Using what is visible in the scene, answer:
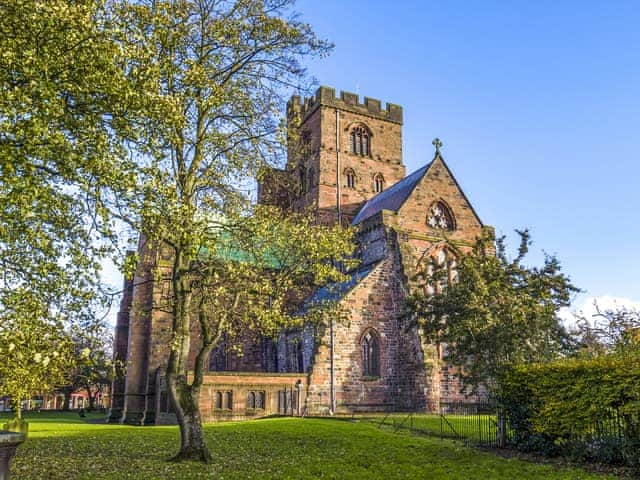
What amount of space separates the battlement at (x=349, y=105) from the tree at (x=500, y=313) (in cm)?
2944

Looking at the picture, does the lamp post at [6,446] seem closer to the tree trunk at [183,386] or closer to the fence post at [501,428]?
the tree trunk at [183,386]

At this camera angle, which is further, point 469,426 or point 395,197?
point 395,197

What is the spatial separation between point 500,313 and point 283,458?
7954 mm

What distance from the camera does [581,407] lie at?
557 inches

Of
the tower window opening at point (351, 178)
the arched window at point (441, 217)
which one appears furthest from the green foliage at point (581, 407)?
the tower window opening at point (351, 178)

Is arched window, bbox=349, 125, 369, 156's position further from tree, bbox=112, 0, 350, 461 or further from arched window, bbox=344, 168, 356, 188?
tree, bbox=112, 0, 350, 461

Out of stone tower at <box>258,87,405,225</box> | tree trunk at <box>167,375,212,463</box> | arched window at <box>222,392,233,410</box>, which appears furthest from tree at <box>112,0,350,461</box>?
stone tower at <box>258,87,405,225</box>

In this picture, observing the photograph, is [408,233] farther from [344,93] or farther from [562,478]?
[562,478]

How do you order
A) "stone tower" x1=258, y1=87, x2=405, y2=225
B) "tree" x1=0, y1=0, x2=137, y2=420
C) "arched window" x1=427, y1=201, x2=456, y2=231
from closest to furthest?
"tree" x1=0, y1=0, x2=137, y2=420 < "arched window" x1=427, y1=201, x2=456, y2=231 < "stone tower" x1=258, y1=87, x2=405, y2=225

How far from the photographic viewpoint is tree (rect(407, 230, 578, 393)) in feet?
56.5

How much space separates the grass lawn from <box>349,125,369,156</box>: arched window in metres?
30.4

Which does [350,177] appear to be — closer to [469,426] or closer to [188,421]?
[469,426]

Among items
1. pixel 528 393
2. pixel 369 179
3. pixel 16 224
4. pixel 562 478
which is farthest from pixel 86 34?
pixel 369 179

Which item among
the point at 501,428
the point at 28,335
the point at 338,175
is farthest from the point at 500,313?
the point at 338,175
